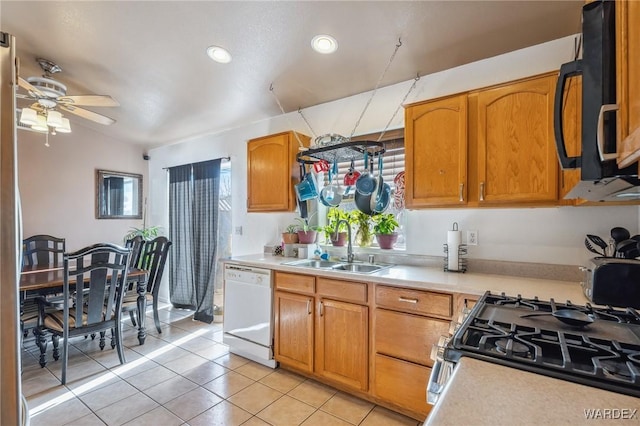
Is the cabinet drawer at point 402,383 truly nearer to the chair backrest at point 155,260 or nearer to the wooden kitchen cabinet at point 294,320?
the wooden kitchen cabinet at point 294,320

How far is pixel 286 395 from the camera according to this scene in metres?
2.17

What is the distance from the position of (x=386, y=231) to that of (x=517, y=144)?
1147 millimetres

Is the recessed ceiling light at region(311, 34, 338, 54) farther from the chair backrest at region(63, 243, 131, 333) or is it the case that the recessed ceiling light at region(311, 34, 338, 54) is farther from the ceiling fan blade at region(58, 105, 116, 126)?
the chair backrest at region(63, 243, 131, 333)

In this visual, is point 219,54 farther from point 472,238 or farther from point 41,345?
point 41,345

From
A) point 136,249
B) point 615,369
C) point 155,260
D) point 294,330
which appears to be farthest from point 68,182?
point 615,369

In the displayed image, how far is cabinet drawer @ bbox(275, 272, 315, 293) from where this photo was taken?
90.5 inches

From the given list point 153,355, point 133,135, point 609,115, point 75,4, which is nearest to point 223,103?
point 75,4

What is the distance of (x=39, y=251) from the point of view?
3.34 meters

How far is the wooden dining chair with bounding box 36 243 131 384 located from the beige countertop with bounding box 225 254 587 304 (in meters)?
1.59

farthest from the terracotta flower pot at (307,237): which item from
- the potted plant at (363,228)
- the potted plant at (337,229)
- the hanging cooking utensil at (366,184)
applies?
the hanging cooking utensil at (366,184)

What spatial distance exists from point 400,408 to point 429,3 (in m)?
2.48

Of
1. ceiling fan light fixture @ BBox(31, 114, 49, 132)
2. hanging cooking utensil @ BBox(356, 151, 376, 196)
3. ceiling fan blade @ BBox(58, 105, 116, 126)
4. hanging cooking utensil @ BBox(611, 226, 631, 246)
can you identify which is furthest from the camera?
ceiling fan blade @ BBox(58, 105, 116, 126)

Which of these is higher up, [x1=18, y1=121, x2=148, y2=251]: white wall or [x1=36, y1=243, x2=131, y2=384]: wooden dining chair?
[x1=18, y1=121, x2=148, y2=251]: white wall

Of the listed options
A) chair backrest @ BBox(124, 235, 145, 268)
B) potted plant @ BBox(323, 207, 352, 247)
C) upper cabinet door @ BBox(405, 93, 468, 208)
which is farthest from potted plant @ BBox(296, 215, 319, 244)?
chair backrest @ BBox(124, 235, 145, 268)
